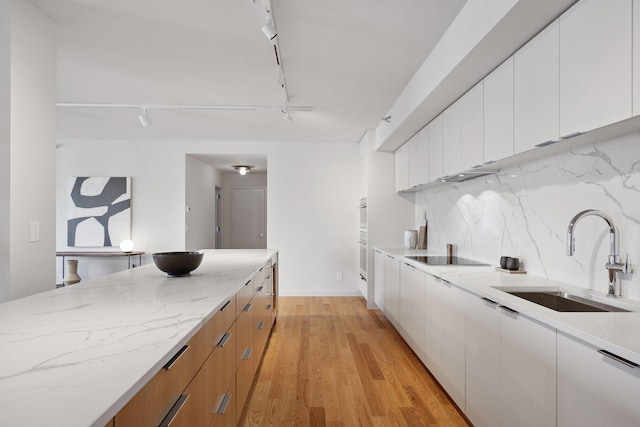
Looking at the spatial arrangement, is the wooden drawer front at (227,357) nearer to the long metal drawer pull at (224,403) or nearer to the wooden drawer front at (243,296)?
the long metal drawer pull at (224,403)

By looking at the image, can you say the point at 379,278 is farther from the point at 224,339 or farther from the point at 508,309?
the point at 224,339

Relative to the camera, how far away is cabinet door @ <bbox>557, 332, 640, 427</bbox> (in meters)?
1.09

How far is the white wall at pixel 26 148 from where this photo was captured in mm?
2096

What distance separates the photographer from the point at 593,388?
1.22m

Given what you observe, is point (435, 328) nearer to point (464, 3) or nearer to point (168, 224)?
point (464, 3)

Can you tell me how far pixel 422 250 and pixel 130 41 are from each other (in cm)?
372

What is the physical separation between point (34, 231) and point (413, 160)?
3.63 m

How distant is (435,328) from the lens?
8.96ft

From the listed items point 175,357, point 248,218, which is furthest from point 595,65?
point 248,218

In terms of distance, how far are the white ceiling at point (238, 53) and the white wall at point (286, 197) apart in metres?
1.30

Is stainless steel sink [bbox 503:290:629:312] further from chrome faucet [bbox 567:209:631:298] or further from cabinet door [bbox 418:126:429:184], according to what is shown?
cabinet door [bbox 418:126:429:184]

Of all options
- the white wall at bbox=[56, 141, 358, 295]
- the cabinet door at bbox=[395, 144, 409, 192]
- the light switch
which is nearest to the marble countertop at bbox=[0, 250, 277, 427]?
the light switch

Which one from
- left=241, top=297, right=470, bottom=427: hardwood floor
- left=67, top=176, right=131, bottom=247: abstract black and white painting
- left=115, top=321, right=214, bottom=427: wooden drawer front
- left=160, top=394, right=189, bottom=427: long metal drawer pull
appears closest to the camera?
left=115, top=321, right=214, bottom=427: wooden drawer front

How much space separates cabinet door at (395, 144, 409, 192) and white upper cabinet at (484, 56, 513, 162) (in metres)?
2.20
